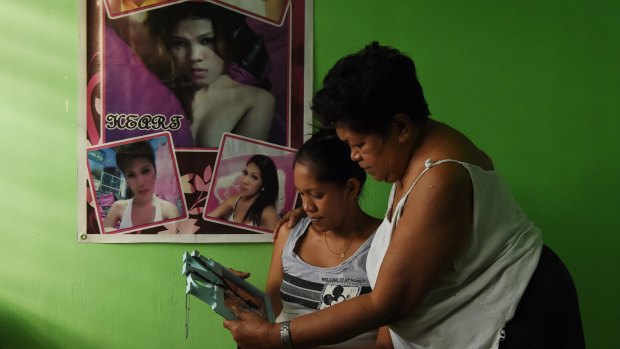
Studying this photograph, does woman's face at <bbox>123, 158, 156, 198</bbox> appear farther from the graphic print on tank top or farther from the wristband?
the wristband

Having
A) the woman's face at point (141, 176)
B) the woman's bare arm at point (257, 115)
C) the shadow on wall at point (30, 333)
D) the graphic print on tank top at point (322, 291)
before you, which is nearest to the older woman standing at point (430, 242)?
the graphic print on tank top at point (322, 291)

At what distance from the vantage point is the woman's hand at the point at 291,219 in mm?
1726

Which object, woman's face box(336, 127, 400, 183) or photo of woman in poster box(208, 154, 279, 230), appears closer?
woman's face box(336, 127, 400, 183)

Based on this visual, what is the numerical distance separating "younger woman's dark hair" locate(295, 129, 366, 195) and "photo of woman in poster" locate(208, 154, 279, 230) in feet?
0.83

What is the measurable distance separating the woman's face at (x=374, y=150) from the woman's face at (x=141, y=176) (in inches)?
33.4

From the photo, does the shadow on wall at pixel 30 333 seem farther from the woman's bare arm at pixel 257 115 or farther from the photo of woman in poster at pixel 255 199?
the woman's bare arm at pixel 257 115

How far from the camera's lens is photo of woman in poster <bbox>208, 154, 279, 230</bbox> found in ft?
6.10

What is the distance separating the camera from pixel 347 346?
1.53m

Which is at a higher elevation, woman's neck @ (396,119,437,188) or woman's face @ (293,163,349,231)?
woman's neck @ (396,119,437,188)

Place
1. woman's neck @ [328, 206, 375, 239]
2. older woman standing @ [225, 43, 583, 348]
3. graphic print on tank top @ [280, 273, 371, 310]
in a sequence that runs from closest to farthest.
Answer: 1. older woman standing @ [225, 43, 583, 348]
2. graphic print on tank top @ [280, 273, 371, 310]
3. woman's neck @ [328, 206, 375, 239]

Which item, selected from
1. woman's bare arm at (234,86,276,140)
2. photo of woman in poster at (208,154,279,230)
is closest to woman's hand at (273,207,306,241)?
photo of woman in poster at (208,154,279,230)

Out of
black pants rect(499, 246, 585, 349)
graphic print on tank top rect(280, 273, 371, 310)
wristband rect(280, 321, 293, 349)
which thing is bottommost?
graphic print on tank top rect(280, 273, 371, 310)

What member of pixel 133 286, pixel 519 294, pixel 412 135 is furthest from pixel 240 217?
pixel 519 294

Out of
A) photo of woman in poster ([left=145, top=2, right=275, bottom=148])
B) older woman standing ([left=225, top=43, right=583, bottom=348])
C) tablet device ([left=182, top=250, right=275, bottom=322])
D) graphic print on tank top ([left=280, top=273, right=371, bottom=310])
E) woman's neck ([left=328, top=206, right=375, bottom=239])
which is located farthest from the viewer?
photo of woman in poster ([left=145, top=2, right=275, bottom=148])
